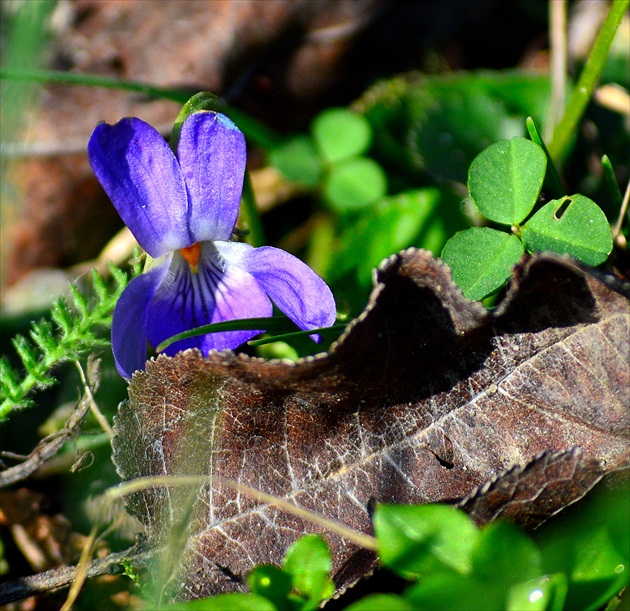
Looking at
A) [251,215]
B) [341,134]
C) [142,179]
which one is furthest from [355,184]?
[142,179]

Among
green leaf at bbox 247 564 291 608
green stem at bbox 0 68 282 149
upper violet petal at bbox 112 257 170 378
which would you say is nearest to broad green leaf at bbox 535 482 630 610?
green leaf at bbox 247 564 291 608

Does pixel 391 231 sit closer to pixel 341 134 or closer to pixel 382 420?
pixel 341 134

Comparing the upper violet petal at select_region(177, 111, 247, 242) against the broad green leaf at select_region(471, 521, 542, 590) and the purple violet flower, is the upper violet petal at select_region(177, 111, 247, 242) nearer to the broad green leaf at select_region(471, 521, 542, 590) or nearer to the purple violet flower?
the purple violet flower

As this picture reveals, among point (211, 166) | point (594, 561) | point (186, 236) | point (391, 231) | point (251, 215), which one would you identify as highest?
point (211, 166)

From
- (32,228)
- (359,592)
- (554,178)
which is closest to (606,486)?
(359,592)

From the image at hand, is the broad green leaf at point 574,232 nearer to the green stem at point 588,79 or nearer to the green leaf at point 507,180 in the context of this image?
the green leaf at point 507,180
